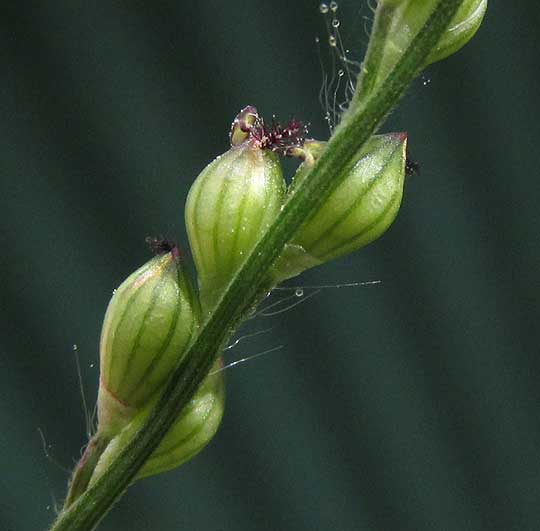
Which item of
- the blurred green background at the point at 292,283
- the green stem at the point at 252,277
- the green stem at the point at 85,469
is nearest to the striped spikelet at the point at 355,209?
the green stem at the point at 252,277

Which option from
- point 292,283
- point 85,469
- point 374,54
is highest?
point 374,54

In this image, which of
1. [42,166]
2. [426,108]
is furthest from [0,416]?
[426,108]

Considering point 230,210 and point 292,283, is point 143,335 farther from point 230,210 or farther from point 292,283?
point 292,283

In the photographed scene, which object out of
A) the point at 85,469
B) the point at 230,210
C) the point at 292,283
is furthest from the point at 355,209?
the point at 292,283

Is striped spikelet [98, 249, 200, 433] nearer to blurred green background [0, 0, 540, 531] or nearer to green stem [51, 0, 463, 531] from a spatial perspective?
green stem [51, 0, 463, 531]

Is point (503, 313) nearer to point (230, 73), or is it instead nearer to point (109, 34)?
point (230, 73)
